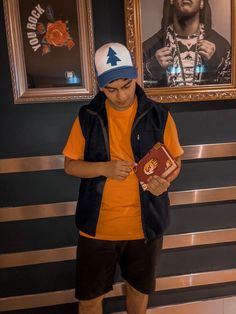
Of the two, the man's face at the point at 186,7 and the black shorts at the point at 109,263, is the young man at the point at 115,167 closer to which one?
the black shorts at the point at 109,263

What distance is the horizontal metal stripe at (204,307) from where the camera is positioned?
1.69 meters

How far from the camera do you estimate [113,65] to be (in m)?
1.08

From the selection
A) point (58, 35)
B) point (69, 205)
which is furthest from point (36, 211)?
point (58, 35)

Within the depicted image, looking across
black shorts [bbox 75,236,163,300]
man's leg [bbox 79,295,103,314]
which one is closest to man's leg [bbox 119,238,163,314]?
black shorts [bbox 75,236,163,300]

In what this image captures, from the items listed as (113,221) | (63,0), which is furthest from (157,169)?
(63,0)

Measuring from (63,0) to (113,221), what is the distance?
2.90 feet

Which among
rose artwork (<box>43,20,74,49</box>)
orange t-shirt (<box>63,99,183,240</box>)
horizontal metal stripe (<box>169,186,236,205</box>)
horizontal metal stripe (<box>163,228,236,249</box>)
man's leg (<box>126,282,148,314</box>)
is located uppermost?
rose artwork (<box>43,20,74,49</box>)

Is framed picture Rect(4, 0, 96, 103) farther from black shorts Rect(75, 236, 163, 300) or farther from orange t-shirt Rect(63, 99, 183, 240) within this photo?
black shorts Rect(75, 236, 163, 300)

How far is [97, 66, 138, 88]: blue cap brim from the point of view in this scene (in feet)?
3.48

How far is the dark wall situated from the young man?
28cm

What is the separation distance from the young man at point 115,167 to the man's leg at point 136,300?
0.61 feet

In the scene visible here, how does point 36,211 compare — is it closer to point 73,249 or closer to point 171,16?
point 73,249

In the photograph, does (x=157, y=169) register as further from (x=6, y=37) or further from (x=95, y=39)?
(x=6, y=37)

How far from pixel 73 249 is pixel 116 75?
860 millimetres
